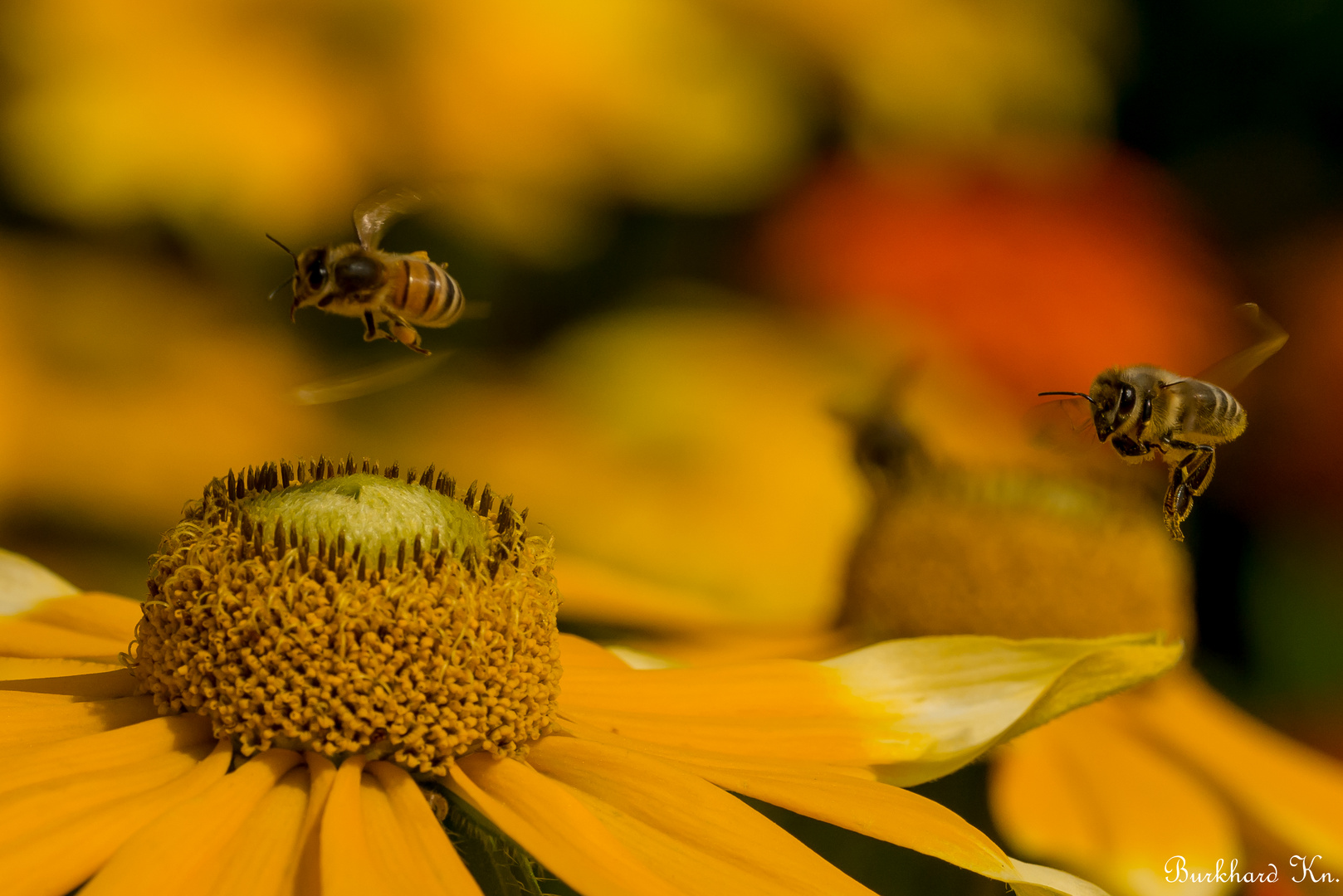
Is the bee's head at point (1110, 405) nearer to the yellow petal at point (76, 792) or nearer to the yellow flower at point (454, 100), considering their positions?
the yellow petal at point (76, 792)

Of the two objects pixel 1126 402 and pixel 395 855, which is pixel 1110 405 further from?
pixel 395 855

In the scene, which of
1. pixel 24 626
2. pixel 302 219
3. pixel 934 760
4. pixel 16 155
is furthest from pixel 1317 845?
pixel 16 155

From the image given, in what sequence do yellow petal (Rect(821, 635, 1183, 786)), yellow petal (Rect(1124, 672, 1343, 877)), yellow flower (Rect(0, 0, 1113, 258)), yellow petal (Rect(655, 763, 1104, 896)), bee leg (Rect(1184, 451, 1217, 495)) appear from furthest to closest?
1. yellow flower (Rect(0, 0, 1113, 258))
2. yellow petal (Rect(1124, 672, 1343, 877))
3. bee leg (Rect(1184, 451, 1217, 495))
4. yellow petal (Rect(821, 635, 1183, 786))
5. yellow petal (Rect(655, 763, 1104, 896))

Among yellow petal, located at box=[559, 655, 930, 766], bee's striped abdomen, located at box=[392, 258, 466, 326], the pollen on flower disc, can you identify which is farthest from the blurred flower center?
bee's striped abdomen, located at box=[392, 258, 466, 326]

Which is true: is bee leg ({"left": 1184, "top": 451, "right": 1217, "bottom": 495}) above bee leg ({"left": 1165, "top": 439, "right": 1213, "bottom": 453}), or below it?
A: below

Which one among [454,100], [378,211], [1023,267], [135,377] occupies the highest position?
[454,100]

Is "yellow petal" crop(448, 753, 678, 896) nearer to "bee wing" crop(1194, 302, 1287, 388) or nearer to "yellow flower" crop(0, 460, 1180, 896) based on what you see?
"yellow flower" crop(0, 460, 1180, 896)

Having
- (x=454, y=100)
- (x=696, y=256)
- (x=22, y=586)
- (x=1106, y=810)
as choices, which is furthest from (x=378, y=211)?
(x=696, y=256)
